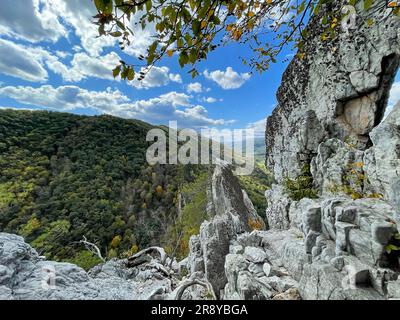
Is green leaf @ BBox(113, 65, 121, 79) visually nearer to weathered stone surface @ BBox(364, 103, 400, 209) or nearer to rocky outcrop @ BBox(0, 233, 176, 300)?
rocky outcrop @ BBox(0, 233, 176, 300)

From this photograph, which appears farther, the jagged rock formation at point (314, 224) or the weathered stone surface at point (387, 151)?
the weathered stone surface at point (387, 151)

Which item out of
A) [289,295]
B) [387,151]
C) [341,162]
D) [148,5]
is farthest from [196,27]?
[341,162]

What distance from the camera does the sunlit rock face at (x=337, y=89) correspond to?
26.0 feet

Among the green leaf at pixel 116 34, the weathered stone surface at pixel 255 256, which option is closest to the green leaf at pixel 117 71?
the green leaf at pixel 116 34

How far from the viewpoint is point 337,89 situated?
9.15 metres

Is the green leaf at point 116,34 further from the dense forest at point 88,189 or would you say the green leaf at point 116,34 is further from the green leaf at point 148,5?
the dense forest at point 88,189

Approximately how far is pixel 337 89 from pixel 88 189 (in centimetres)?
3853

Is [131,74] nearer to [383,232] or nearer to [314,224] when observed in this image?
[383,232]

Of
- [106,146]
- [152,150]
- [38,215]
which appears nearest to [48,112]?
[106,146]

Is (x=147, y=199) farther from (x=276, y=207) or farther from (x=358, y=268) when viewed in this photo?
(x=358, y=268)

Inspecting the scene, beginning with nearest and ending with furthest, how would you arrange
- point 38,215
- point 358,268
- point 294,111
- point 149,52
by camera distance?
point 149,52, point 358,268, point 294,111, point 38,215

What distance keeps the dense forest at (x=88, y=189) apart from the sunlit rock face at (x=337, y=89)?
16.2 meters
